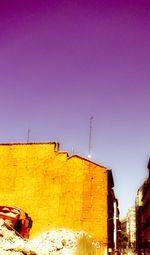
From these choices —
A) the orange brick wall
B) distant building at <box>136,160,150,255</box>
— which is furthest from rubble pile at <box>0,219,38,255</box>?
distant building at <box>136,160,150,255</box>

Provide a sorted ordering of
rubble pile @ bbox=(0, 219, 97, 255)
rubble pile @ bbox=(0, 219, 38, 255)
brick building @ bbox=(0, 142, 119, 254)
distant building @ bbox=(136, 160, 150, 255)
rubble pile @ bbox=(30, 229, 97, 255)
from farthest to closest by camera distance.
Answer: distant building @ bbox=(136, 160, 150, 255) → brick building @ bbox=(0, 142, 119, 254) → rubble pile @ bbox=(30, 229, 97, 255) → rubble pile @ bbox=(0, 219, 97, 255) → rubble pile @ bbox=(0, 219, 38, 255)

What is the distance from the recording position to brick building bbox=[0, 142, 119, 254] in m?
32.4

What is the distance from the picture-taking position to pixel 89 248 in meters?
29.3

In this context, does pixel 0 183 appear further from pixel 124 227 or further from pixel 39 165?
pixel 124 227

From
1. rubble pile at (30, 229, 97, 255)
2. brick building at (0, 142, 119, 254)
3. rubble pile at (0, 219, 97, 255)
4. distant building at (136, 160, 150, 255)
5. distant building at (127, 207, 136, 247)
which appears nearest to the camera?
rubble pile at (0, 219, 97, 255)

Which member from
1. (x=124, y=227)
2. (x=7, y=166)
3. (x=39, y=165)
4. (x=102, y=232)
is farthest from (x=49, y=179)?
(x=124, y=227)

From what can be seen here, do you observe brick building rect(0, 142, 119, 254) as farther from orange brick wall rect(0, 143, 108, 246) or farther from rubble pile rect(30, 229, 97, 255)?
rubble pile rect(30, 229, 97, 255)

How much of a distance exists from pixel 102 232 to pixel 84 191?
4304 millimetres

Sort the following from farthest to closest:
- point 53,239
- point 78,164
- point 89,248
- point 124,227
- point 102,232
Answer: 1. point 124,227
2. point 78,164
3. point 102,232
4. point 89,248
5. point 53,239

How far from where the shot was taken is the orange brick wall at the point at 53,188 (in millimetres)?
32438

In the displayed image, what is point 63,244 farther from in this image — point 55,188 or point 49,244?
point 55,188

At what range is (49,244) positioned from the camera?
2544cm

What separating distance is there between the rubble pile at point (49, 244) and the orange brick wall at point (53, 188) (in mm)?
3259

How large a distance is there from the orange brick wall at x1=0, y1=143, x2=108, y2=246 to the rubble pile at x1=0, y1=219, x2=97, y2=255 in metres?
3.26
